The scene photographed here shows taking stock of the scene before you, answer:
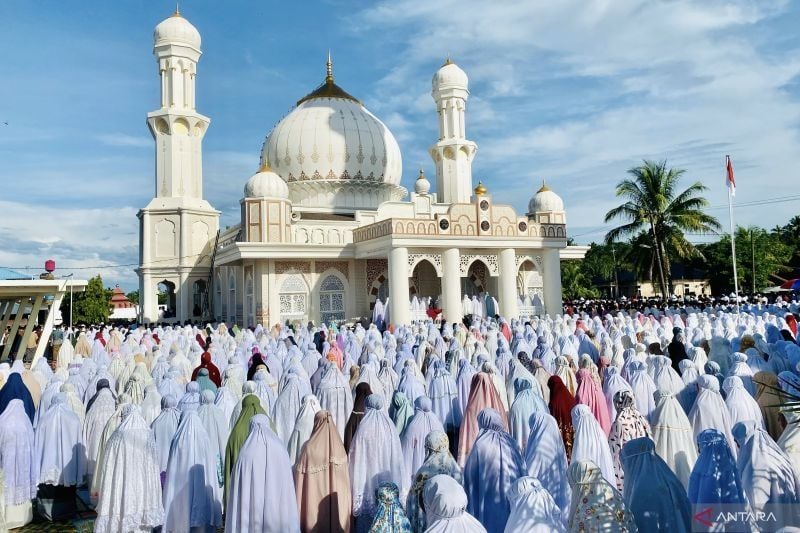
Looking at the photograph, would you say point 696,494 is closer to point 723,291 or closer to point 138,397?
point 138,397

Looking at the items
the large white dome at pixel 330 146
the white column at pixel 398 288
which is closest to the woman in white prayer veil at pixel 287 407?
the white column at pixel 398 288

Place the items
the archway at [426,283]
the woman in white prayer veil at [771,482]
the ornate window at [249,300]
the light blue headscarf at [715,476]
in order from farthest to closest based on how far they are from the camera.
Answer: the archway at [426,283] < the ornate window at [249,300] < the woman in white prayer veil at [771,482] < the light blue headscarf at [715,476]

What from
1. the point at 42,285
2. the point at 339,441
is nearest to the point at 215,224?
the point at 42,285

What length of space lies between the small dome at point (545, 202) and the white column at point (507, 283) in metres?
6.29

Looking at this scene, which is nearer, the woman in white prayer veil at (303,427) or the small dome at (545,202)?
the woman in white prayer veil at (303,427)

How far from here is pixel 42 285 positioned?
13.0 m

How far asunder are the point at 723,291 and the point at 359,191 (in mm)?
22607

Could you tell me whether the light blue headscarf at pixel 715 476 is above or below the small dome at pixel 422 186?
below

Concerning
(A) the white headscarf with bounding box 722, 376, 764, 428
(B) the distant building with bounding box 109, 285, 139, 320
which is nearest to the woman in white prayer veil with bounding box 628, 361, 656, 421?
(A) the white headscarf with bounding box 722, 376, 764, 428

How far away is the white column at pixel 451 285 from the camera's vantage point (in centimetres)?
2088

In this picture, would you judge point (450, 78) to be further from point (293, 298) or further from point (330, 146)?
point (293, 298)

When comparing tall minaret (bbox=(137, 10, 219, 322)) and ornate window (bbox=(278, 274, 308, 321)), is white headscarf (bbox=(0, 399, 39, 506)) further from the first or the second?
tall minaret (bbox=(137, 10, 219, 322))

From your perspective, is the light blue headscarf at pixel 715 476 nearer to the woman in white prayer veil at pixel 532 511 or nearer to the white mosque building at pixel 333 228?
the woman in white prayer veil at pixel 532 511

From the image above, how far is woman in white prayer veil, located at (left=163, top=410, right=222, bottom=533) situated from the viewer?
4.92 meters
